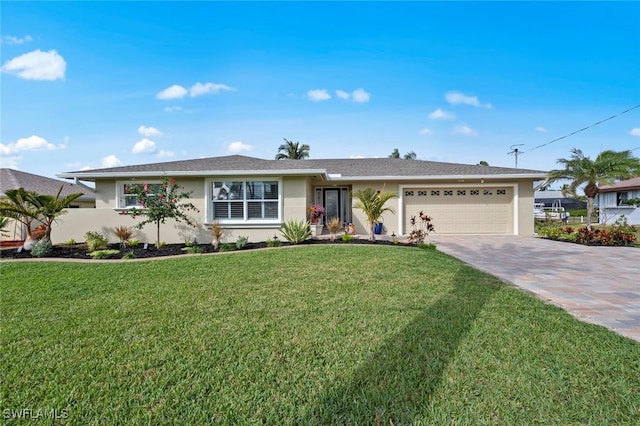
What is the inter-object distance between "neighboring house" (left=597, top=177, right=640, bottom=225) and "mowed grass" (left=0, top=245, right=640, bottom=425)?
28671mm

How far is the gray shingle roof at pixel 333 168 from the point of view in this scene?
12.3 metres

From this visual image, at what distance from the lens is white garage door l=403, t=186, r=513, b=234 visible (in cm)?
1513

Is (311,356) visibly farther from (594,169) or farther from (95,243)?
(594,169)

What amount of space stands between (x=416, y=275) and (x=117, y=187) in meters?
12.4

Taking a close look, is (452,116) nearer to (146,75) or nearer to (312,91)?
(312,91)

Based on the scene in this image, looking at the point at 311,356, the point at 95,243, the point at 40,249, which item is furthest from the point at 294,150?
the point at 311,356

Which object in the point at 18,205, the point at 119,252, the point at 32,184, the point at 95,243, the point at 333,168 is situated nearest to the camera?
the point at 119,252

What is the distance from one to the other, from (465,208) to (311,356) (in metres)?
14.4

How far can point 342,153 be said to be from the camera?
923 inches

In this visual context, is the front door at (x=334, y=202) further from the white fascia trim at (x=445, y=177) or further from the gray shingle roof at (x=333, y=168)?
the white fascia trim at (x=445, y=177)

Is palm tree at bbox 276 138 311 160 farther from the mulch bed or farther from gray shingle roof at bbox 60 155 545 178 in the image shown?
the mulch bed

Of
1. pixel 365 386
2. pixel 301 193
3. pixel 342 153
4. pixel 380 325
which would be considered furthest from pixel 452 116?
pixel 365 386

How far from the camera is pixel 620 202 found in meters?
26.0

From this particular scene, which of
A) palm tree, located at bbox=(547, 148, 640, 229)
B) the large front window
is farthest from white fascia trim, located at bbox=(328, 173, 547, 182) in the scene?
the large front window
